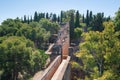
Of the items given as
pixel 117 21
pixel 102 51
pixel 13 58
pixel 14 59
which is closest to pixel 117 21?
pixel 117 21

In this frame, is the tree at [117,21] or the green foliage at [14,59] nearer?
the tree at [117,21]

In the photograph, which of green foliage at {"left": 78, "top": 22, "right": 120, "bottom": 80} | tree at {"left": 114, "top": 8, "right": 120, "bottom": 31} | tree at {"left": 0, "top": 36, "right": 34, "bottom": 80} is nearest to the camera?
green foliage at {"left": 78, "top": 22, "right": 120, "bottom": 80}

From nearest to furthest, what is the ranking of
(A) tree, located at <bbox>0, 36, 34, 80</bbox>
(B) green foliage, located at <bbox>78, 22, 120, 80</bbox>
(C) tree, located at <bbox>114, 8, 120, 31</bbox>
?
(B) green foliage, located at <bbox>78, 22, 120, 80</bbox> → (C) tree, located at <bbox>114, 8, 120, 31</bbox> → (A) tree, located at <bbox>0, 36, 34, 80</bbox>

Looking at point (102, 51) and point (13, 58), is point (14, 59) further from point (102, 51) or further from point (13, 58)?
point (102, 51)

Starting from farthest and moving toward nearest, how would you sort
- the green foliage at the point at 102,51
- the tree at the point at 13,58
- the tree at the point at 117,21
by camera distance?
the tree at the point at 13,58 < the tree at the point at 117,21 < the green foliage at the point at 102,51

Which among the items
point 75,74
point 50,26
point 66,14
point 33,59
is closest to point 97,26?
point 50,26

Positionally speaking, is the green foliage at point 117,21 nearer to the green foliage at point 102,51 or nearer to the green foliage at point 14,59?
the green foliage at point 102,51

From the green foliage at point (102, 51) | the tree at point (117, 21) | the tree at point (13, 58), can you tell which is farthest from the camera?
the tree at point (13, 58)

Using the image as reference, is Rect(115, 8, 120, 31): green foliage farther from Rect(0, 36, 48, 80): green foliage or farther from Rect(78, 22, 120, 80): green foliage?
Rect(0, 36, 48, 80): green foliage

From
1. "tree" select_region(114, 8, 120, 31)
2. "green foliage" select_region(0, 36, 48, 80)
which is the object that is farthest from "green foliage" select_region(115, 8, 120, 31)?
"green foliage" select_region(0, 36, 48, 80)

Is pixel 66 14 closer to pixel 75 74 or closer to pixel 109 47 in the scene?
pixel 75 74

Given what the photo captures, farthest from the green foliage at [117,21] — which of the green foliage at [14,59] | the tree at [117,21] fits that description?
the green foliage at [14,59]

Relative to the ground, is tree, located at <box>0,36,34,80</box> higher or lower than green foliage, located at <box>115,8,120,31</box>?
lower
